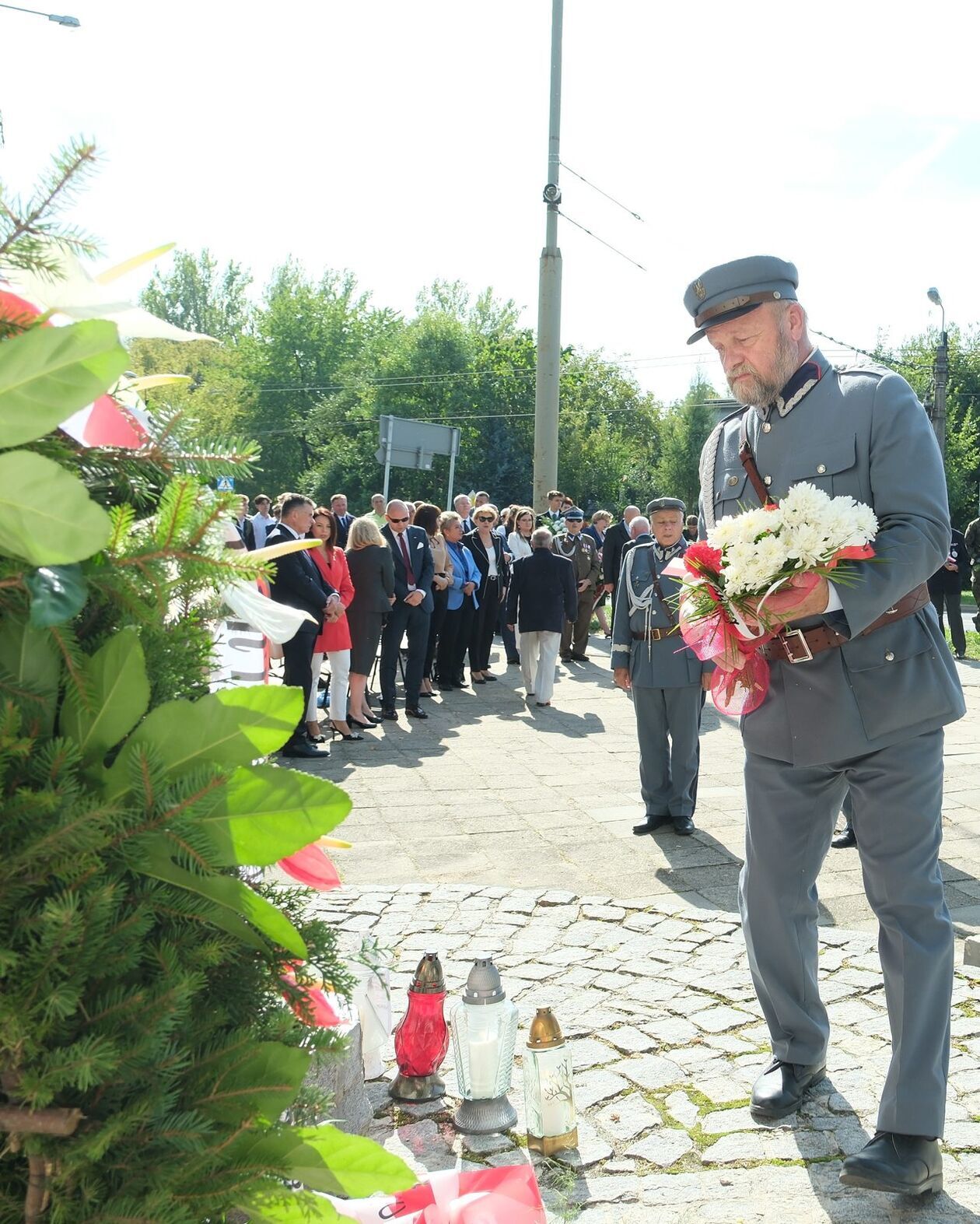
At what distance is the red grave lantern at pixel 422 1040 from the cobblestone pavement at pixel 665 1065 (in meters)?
0.06

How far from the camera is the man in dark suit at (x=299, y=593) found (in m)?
9.30

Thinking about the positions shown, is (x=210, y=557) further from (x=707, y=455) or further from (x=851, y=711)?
(x=707, y=455)

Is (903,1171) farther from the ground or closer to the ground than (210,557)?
closer to the ground

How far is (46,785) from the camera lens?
1199 millimetres

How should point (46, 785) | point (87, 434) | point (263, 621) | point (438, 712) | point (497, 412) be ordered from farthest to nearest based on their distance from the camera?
point (497, 412) → point (438, 712) → point (263, 621) → point (87, 434) → point (46, 785)

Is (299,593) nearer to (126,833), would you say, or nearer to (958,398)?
(126,833)

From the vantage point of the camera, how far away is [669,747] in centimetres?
745

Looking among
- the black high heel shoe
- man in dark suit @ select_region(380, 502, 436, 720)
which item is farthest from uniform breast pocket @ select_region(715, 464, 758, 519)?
man in dark suit @ select_region(380, 502, 436, 720)

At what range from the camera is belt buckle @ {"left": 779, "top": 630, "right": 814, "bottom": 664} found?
311 cm

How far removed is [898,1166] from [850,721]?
107cm

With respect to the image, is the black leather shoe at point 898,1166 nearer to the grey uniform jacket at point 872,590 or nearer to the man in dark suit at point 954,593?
the grey uniform jacket at point 872,590

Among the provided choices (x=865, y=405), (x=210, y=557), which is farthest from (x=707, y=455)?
(x=210, y=557)

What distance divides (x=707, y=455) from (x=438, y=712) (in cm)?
878

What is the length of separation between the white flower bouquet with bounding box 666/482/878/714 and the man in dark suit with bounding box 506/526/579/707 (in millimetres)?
9183
